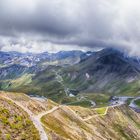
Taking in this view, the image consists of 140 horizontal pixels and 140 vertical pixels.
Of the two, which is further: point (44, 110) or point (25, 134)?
point (44, 110)

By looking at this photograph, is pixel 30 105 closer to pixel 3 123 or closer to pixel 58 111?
pixel 58 111

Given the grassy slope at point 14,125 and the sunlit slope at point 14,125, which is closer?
the sunlit slope at point 14,125

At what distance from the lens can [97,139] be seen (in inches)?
6983

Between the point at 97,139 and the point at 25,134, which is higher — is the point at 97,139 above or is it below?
below

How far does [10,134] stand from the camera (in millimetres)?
87062

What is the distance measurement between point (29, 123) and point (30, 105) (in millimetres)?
51595

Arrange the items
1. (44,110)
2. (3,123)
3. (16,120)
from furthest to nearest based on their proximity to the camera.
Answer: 1. (44,110)
2. (16,120)
3. (3,123)

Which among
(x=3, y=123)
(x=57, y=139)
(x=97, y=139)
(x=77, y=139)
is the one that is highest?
(x=3, y=123)

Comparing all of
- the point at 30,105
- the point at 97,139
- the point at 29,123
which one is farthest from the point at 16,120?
the point at 97,139

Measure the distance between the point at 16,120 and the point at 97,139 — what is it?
280ft

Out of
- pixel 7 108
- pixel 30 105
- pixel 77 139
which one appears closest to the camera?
pixel 7 108

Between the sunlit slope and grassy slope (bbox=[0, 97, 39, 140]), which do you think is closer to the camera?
the sunlit slope

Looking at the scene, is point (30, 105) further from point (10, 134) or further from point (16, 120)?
point (10, 134)

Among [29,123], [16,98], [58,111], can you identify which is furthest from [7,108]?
[58,111]
